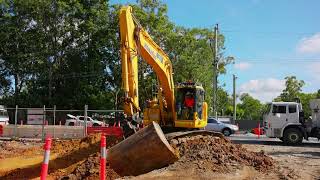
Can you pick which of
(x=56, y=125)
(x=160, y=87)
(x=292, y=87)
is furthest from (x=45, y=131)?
(x=292, y=87)

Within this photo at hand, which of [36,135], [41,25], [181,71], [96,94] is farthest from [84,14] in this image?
[36,135]

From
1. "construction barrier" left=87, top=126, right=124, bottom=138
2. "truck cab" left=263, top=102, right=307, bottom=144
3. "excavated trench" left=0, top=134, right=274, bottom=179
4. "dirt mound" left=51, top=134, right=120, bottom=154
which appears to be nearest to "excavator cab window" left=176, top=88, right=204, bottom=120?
"dirt mound" left=51, top=134, right=120, bottom=154

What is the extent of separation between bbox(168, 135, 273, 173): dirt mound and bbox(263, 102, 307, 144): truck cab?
13.3 metres

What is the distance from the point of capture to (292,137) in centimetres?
2762

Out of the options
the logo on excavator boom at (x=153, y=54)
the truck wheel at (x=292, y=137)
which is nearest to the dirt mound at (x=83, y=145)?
the logo on excavator boom at (x=153, y=54)

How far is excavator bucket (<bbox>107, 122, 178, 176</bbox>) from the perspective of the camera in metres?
12.8

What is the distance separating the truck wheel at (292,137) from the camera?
27.5m

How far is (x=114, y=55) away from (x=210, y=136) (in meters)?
42.2

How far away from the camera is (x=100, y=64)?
56.4 meters

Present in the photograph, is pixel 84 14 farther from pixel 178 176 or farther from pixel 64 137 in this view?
pixel 178 176

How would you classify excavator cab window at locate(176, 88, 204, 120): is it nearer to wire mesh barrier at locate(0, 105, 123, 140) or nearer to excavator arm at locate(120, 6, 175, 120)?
excavator arm at locate(120, 6, 175, 120)

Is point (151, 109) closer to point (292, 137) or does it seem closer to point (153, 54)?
point (153, 54)

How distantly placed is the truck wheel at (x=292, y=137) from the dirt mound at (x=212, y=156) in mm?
13314

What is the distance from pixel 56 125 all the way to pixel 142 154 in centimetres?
1991
